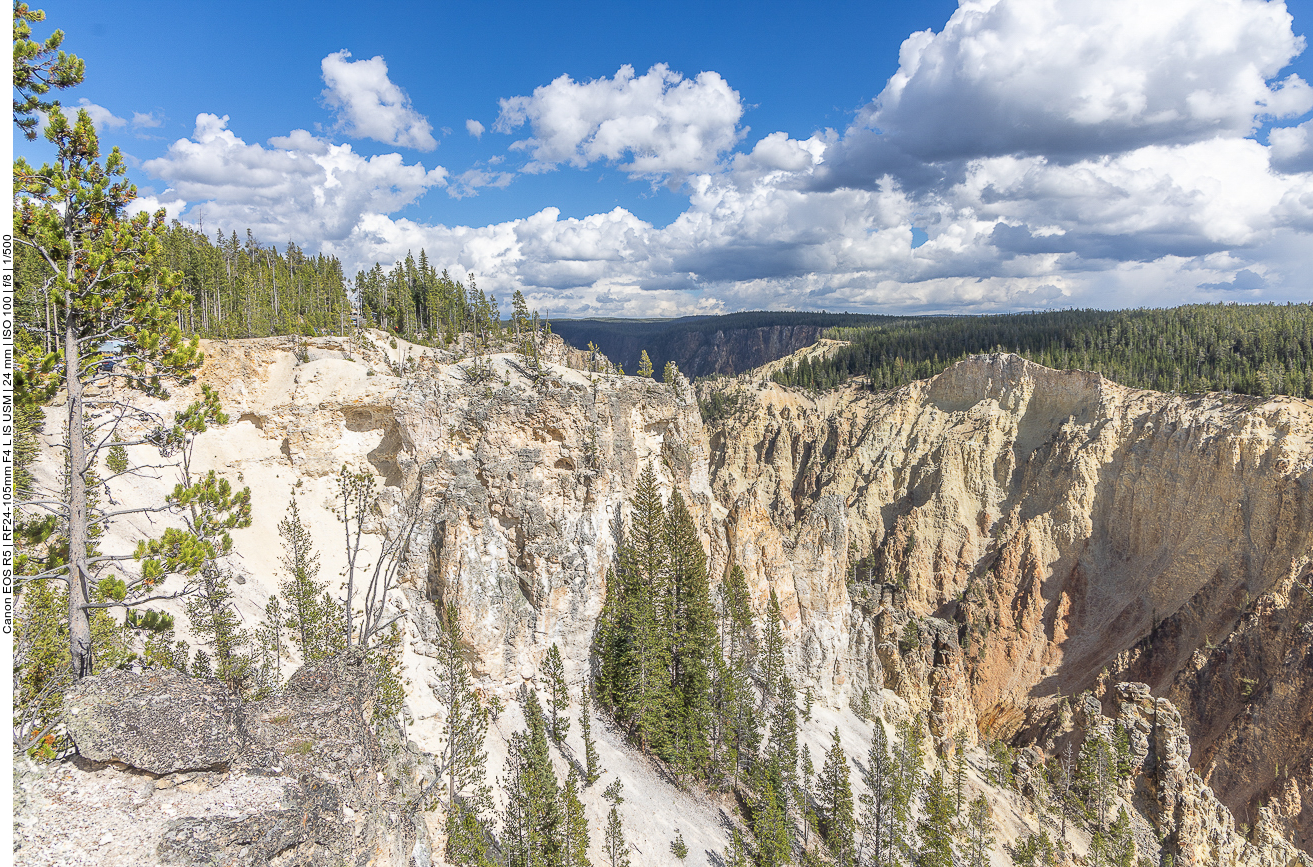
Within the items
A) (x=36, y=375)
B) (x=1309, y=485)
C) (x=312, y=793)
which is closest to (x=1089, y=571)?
(x=1309, y=485)

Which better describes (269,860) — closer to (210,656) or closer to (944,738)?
(210,656)

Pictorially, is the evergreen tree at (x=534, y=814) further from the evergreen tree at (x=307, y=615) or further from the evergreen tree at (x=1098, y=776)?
the evergreen tree at (x=1098, y=776)

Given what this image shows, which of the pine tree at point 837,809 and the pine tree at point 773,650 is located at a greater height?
the pine tree at point 773,650

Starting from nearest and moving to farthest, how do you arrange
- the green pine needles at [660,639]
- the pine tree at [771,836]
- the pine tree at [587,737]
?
the pine tree at [771,836], the pine tree at [587,737], the green pine needles at [660,639]

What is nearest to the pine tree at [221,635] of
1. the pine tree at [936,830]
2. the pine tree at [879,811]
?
the pine tree at [879,811]

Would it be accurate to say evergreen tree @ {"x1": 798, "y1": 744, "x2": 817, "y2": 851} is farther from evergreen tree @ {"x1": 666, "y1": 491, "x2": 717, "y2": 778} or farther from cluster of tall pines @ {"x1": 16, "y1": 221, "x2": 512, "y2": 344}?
cluster of tall pines @ {"x1": 16, "y1": 221, "x2": 512, "y2": 344}

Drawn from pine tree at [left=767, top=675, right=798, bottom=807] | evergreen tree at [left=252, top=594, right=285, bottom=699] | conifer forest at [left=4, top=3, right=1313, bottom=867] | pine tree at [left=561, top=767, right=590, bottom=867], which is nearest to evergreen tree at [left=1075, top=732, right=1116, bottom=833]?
conifer forest at [left=4, top=3, right=1313, bottom=867]

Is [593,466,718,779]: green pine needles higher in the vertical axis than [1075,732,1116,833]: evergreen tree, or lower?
higher
